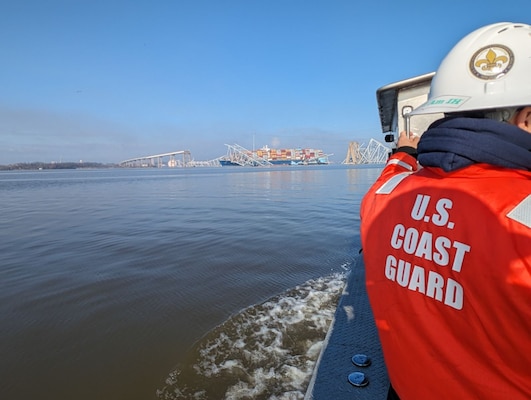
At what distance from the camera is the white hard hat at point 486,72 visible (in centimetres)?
95

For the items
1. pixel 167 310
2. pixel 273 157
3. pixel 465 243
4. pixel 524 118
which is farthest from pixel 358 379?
pixel 273 157

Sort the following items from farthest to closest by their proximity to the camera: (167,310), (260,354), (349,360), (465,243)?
(167,310) → (260,354) → (349,360) → (465,243)

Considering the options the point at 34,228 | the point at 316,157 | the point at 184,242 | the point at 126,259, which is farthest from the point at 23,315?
the point at 316,157

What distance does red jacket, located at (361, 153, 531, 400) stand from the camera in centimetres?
66

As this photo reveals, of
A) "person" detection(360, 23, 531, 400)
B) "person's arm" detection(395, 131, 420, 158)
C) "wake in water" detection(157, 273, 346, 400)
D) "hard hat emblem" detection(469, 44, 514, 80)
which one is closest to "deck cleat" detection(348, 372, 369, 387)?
"wake in water" detection(157, 273, 346, 400)

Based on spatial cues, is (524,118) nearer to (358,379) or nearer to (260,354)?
(358,379)

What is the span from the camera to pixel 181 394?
251 cm

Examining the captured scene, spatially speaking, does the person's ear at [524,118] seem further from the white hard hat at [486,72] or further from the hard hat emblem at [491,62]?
the hard hat emblem at [491,62]

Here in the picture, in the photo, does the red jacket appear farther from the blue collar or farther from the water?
the water

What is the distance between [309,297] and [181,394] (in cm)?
202

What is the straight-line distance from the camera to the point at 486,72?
103 centimetres

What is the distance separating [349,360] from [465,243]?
189cm

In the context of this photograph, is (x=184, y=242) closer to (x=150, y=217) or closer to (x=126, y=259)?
(x=126, y=259)

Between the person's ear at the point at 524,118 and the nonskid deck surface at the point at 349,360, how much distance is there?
167cm
